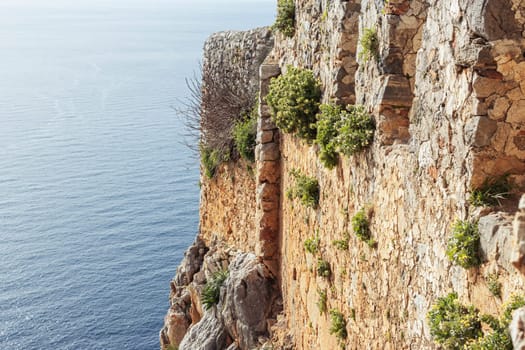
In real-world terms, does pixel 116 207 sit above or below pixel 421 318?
below

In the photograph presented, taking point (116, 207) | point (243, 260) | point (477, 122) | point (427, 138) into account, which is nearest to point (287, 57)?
point (243, 260)

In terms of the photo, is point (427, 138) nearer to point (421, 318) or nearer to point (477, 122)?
point (477, 122)

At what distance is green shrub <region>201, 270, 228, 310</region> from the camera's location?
19.2m

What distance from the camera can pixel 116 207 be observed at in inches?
2185

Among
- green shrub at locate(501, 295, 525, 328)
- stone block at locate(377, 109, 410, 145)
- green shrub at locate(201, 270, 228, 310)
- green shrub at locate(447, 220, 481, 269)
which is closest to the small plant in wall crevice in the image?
stone block at locate(377, 109, 410, 145)

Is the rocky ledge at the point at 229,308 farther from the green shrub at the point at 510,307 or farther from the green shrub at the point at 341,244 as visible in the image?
the green shrub at the point at 510,307

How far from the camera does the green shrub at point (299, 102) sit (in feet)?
41.7

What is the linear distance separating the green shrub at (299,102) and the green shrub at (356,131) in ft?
6.72

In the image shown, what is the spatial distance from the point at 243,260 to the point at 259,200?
2385 mm

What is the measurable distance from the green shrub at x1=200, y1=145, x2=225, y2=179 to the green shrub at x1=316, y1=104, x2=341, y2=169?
967 cm

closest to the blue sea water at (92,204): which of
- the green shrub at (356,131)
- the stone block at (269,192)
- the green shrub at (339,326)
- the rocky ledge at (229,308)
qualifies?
the rocky ledge at (229,308)

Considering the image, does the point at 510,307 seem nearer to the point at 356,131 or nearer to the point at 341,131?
the point at 356,131

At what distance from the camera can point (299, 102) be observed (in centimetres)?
1296

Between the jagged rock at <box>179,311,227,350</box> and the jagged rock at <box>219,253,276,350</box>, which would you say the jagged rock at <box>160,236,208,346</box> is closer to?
the jagged rock at <box>179,311,227,350</box>
